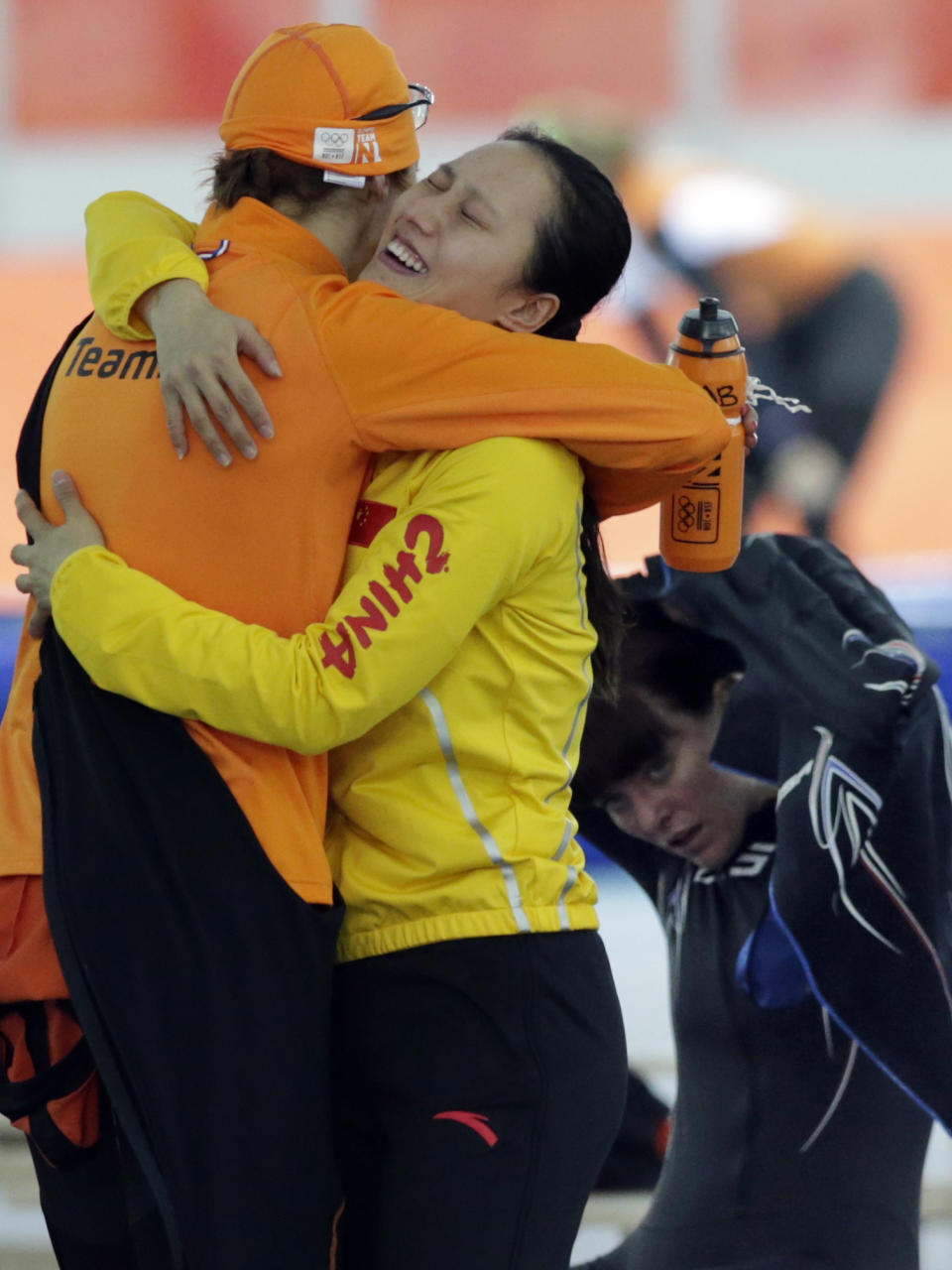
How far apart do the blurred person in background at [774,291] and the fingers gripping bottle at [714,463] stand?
3.16ft

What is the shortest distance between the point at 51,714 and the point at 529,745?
16.1 inches

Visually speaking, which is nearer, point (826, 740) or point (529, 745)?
point (529, 745)

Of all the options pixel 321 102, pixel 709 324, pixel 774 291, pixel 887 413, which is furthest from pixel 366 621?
pixel 887 413

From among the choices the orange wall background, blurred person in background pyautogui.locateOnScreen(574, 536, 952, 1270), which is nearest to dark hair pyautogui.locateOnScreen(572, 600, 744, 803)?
blurred person in background pyautogui.locateOnScreen(574, 536, 952, 1270)

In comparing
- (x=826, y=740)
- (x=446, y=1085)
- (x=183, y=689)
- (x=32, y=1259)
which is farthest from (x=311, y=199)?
(x=32, y=1259)

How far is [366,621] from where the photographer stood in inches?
46.7

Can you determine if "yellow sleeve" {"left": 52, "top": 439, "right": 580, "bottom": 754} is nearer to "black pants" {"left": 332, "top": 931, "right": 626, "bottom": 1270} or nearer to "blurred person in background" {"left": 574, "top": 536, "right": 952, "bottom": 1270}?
"black pants" {"left": 332, "top": 931, "right": 626, "bottom": 1270}

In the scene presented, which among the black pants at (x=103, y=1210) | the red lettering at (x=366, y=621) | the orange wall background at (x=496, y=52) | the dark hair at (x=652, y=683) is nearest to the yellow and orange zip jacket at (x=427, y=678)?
the red lettering at (x=366, y=621)

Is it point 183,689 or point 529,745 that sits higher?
point 183,689

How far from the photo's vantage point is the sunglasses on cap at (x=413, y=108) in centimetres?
135

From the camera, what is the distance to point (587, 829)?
207 centimetres

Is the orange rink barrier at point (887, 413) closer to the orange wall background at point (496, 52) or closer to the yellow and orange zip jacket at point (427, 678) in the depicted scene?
the orange wall background at point (496, 52)

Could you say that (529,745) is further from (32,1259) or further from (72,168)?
(72,168)

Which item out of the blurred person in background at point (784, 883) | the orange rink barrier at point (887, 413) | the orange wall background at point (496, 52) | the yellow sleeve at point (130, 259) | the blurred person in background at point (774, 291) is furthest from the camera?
the orange wall background at point (496, 52)
